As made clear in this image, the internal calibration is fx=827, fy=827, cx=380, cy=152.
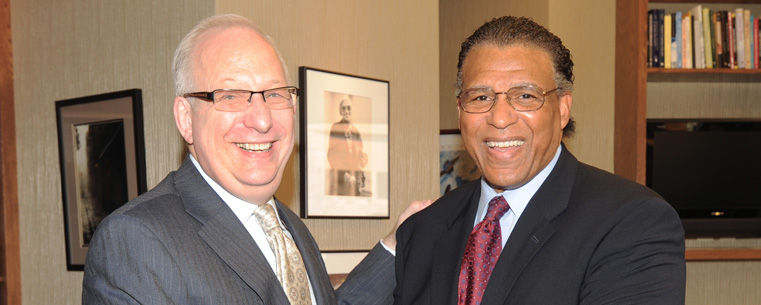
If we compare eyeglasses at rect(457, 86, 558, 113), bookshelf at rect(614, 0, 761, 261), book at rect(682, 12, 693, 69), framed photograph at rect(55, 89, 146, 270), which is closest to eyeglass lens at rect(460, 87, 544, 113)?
eyeglasses at rect(457, 86, 558, 113)

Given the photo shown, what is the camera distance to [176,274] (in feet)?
5.85

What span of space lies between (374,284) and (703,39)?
Answer: 332cm

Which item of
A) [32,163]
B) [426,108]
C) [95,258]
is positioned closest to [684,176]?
[426,108]

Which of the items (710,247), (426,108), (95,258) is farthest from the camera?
(710,247)

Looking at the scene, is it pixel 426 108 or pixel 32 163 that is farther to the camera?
pixel 426 108

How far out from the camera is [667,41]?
489cm

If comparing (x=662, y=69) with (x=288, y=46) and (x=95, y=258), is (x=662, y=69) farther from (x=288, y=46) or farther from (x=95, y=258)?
(x=95, y=258)

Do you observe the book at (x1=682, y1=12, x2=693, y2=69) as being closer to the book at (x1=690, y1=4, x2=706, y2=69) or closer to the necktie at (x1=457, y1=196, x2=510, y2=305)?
the book at (x1=690, y1=4, x2=706, y2=69)

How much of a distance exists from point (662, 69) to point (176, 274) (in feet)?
12.6

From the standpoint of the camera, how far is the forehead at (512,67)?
204 centimetres

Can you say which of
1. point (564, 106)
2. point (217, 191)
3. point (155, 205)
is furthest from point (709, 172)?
→ point (155, 205)

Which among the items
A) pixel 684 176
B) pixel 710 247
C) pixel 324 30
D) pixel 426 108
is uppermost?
pixel 324 30

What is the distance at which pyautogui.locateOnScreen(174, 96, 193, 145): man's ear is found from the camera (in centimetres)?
198

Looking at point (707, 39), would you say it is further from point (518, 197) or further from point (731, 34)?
point (518, 197)
